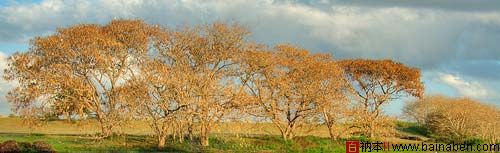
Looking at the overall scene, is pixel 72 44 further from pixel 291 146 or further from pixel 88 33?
pixel 291 146

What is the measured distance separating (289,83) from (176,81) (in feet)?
44.2

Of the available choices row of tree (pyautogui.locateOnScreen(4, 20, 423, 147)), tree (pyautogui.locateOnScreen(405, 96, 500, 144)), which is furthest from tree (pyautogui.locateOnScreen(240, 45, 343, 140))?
tree (pyautogui.locateOnScreen(405, 96, 500, 144))

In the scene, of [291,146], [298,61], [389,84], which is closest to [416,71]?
[389,84]

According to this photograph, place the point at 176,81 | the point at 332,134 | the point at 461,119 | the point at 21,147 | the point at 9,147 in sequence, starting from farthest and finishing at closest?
the point at 461,119 → the point at 332,134 → the point at 176,81 → the point at 21,147 → the point at 9,147

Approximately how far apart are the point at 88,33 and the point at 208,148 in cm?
Answer: 1330

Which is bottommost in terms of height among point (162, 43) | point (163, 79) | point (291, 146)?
point (291, 146)

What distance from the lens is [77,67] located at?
49219 mm

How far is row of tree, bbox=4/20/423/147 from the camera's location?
44312 mm

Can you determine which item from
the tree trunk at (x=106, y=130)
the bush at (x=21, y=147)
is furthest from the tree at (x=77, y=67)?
the bush at (x=21, y=147)

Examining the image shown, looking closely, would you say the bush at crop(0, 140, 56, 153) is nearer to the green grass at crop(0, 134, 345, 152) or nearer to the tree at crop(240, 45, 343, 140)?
the green grass at crop(0, 134, 345, 152)

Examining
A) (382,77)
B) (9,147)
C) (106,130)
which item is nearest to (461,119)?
(382,77)

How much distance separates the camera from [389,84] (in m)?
69.7

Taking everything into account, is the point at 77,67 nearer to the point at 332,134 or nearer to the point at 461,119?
the point at 332,134

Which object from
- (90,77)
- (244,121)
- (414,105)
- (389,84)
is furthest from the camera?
(414,105)
